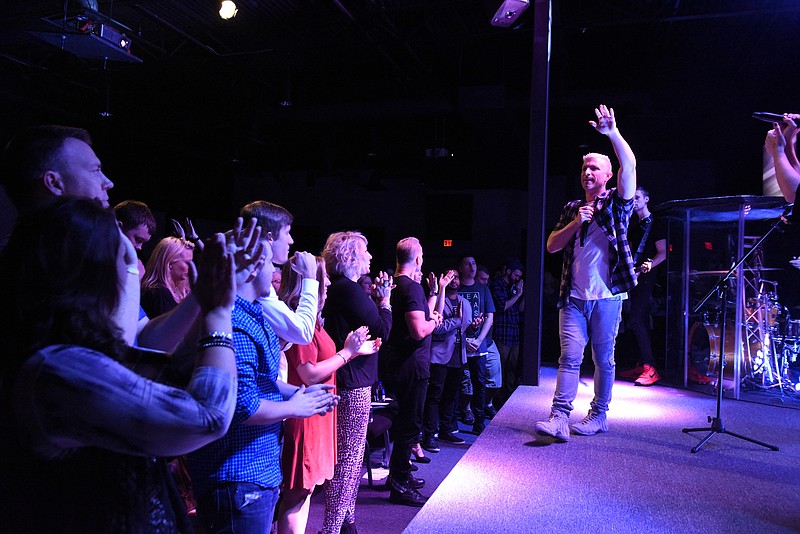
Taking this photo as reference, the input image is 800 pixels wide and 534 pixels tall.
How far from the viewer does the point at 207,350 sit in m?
1.08

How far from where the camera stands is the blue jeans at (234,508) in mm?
1638

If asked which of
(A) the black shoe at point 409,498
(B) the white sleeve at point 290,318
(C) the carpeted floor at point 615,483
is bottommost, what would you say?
(A) the black shoe at point 409,498

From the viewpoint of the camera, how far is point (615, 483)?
2803 millimetres

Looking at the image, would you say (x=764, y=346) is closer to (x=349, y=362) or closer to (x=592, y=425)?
(x=592, y=425)

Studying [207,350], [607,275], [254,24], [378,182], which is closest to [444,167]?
[378,182]

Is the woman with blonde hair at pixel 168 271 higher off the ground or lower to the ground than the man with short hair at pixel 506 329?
higher

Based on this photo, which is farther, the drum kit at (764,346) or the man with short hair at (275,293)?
the drum kit at (764,346)

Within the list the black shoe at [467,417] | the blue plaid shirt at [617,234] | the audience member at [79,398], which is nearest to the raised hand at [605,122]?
the blue plaid shirt at [617,234]

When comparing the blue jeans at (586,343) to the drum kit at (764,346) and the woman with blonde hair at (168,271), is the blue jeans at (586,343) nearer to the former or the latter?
the woman with blonde hair at (168,271)

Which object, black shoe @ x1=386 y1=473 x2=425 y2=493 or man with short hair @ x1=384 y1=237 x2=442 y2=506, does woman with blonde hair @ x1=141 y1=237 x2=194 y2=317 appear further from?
black shoe @ x1=386 y1=473 x2=425 y2=493

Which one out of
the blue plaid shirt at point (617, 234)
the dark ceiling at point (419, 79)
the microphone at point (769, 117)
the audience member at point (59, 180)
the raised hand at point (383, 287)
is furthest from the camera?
the dark ceiling at point (419, 79)

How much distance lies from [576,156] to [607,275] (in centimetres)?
839

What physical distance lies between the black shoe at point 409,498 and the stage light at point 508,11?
12.8ft

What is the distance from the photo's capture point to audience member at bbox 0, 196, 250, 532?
93 centimetres
